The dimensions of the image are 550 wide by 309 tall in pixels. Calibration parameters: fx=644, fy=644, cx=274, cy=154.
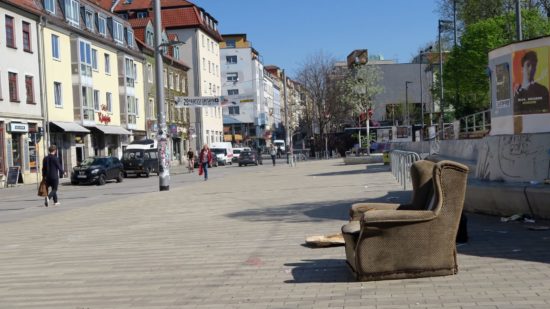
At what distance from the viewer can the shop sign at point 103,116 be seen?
1891 inches

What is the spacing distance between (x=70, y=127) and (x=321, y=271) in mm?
37493

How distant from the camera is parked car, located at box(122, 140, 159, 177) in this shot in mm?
41969

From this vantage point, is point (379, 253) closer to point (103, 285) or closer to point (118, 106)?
point (103, 285)

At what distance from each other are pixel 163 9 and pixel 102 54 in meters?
29.1

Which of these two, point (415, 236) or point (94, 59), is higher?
point (94, 59)

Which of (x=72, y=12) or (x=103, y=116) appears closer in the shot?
(x=72, y=12)

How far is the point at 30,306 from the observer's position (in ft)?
20.5

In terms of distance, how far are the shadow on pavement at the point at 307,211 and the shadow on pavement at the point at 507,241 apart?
2895mm

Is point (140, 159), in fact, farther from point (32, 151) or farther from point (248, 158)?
point (248, 158)

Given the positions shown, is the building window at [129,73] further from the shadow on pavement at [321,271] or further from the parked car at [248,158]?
the shadow on pavement at [321,271]

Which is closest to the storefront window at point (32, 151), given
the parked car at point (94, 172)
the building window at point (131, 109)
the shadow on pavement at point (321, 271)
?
the parked car at point (94, 172)

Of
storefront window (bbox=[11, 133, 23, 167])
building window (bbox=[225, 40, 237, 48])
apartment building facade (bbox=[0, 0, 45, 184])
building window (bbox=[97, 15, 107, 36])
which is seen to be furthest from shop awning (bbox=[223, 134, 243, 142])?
storefront window (bbox=[11, 133, 23, 167])

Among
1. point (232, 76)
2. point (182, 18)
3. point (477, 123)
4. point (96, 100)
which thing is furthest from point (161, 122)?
point (232, 76)

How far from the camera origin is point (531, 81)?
48.3 feet
